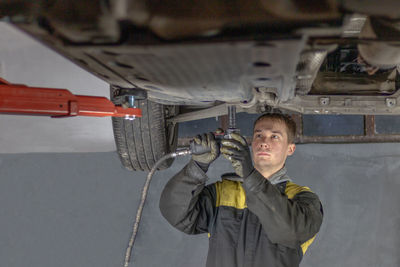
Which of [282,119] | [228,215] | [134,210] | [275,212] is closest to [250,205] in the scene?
[275,212]

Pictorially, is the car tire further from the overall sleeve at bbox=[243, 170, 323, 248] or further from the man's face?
the overall sleeve at bbox=[243, 170, 323, 248]

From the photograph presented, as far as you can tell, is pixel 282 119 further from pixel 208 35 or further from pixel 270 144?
pixel 208 35

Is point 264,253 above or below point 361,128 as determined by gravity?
below

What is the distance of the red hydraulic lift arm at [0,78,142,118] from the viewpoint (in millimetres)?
653

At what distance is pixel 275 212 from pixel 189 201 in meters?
0.28

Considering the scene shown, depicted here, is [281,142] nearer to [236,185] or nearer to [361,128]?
[236,185]

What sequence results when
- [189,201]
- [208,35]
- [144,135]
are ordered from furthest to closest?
[144,135], [189,201], [208,35]

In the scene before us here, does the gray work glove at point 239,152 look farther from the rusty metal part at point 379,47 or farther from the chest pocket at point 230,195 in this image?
the rusty metal part at point 379,47

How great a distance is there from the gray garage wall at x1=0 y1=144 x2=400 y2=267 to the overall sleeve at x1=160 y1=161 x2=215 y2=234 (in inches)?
30.5

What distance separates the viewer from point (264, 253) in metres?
1.06

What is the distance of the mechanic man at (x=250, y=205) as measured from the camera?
953 mm

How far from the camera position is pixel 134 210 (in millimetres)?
1909

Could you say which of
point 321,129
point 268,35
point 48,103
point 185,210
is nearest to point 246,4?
point 268,35

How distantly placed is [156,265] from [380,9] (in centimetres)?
177
